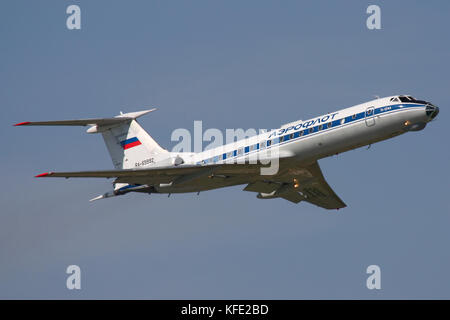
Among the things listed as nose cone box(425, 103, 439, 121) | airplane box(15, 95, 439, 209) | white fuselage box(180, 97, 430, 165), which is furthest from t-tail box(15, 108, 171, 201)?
nose cone box(425, 103, 439, 121)

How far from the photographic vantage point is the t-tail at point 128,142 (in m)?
47.9

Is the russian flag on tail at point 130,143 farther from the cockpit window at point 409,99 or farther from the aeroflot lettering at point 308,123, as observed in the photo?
the cockpit window at point 409,99

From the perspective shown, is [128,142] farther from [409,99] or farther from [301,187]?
[409,99]

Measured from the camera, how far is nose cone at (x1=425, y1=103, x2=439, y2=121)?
4109cm

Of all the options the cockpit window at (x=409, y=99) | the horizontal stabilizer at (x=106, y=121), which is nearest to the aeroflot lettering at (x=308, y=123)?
the cockpit window at (x=409, y=99)

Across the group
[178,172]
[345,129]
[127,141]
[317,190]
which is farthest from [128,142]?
[345,129]

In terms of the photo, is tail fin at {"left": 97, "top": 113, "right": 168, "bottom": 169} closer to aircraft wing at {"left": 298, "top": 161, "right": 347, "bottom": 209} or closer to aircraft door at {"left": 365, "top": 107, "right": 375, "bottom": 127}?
aircraft wing at {"left": 298, "top": 161, "right": 347, "bottom": 209}

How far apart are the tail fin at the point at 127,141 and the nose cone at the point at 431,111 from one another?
1491 cm

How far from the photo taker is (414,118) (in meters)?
41.2

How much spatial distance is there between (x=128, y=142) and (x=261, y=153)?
30.1 ft

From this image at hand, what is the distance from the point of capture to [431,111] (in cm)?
4109
